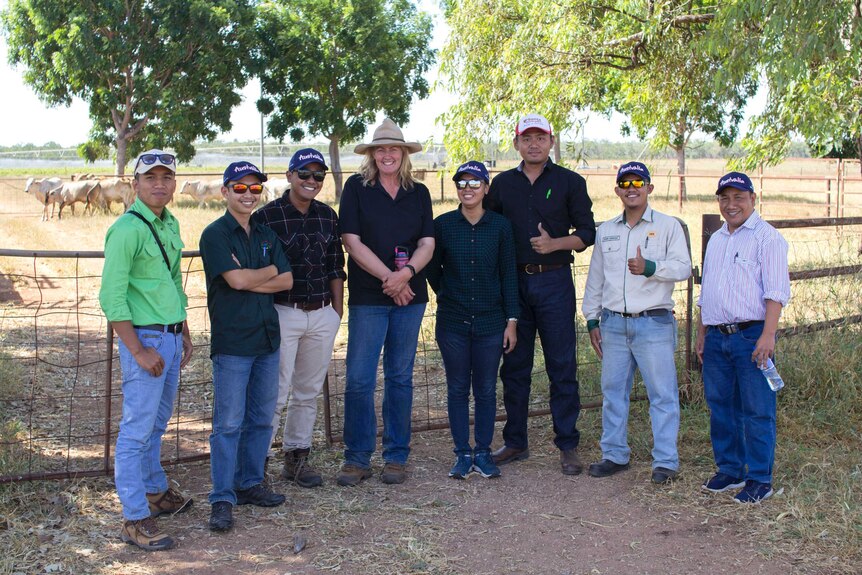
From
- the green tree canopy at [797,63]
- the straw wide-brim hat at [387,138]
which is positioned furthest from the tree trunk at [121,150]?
the straw wide-brim hat at [387,138]

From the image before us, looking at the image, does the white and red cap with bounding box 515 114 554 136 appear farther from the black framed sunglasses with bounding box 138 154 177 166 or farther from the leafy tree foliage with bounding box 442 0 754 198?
the leafy tree foliage with bounding box 442 0 754 198

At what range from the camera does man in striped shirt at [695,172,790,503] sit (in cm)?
473

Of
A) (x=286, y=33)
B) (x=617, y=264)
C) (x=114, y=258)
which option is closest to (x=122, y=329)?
(x=114, y=258)

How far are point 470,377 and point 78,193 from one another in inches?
849

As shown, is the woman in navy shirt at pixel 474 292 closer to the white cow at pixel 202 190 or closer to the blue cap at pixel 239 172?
the blue cap at pixel 239 172

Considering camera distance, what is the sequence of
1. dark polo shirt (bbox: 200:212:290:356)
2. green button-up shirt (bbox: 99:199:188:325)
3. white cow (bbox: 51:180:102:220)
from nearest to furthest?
1. green button-up shirt (bbox: 99:199:188:325)
2. dark polo shirt (bbox: 200:212:290:356)
3. white cow (bbox: 51:180:102:220)

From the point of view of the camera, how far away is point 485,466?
211 inches

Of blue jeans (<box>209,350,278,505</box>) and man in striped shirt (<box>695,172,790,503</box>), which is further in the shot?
man in striped shirt (<box>695,172,790,503</box>)

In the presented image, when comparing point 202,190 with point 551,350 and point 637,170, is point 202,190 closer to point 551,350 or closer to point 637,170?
point 551,350

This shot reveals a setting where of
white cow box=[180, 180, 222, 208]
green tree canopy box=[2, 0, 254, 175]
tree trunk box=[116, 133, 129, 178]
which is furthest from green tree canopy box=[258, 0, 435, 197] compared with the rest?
white cow box=[180, 180, 222, 208]

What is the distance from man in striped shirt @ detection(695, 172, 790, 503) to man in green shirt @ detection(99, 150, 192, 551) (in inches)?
112

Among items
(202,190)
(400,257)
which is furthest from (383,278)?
(202,190)

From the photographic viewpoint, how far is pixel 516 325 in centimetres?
533

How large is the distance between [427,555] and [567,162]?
28.0 feet
